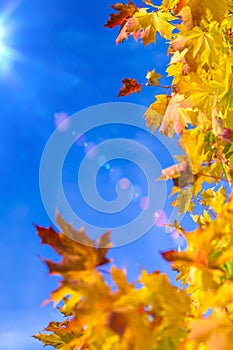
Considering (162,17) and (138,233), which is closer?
(138,233)

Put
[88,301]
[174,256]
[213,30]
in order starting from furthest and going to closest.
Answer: [213,30] → [174,256] → [88,301]

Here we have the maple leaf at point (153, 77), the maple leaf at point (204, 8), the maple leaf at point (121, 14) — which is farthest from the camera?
the maple leaf at point (153, 77)

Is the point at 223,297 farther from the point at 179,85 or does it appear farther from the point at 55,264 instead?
the point at 179,85

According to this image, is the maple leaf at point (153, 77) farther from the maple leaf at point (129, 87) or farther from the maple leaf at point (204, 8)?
the maple leaf at point (204, 8)

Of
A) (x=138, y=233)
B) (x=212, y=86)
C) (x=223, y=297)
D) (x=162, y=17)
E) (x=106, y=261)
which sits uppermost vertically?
(x=162, y=17)

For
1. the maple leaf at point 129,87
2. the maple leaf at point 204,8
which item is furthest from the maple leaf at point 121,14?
the maple leaf at point 204,8

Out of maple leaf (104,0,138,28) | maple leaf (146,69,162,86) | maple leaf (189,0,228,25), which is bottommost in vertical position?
maple leaf (189,0,228,25)

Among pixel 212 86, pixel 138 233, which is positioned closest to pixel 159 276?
pixel 138 233

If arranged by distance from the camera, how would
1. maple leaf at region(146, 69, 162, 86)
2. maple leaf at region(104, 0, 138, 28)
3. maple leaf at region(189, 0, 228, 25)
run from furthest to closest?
maple leaf at region(146, 69, 162, 86) → maple leaf at region(104, 0, 138, 28) → maple leaf at region(189, 0, 228, 25)

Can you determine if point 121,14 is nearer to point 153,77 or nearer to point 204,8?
point 153,77

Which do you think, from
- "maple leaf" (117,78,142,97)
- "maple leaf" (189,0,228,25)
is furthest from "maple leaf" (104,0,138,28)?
"maple leaf" (189,0,228,25)

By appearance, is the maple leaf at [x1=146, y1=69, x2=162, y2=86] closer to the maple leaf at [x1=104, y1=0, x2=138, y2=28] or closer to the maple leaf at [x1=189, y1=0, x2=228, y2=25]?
the maple leaf at [x1=104, y1=0, x2=138, y2=28]
